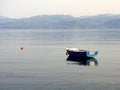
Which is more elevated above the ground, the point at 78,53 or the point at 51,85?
the point at 78,53

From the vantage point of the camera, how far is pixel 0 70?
45.2 metres

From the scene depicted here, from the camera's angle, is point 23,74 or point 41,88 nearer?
point 41,88

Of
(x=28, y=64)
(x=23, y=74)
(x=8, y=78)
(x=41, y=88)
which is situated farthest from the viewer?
(x=28, y=64)

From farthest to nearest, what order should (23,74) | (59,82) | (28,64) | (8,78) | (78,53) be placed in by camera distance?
(78,53) < (28,64) < (23,74) < (8,78) < (59,82)

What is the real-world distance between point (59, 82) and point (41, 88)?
11.1ft

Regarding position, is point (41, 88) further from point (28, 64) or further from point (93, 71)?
point (28, 64)

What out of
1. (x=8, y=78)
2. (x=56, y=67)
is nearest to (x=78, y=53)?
(x=56, y=67)

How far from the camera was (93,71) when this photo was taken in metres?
43.3

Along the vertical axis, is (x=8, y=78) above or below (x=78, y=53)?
below

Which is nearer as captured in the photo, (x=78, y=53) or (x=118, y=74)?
(x=118, y=74)

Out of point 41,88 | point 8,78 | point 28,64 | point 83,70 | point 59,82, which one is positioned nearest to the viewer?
point 41,88

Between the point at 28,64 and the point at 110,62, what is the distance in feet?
40.3

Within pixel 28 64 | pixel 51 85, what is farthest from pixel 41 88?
pixel 28 64

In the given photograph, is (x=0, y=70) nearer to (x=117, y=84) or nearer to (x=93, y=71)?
(x=93, y=71)
